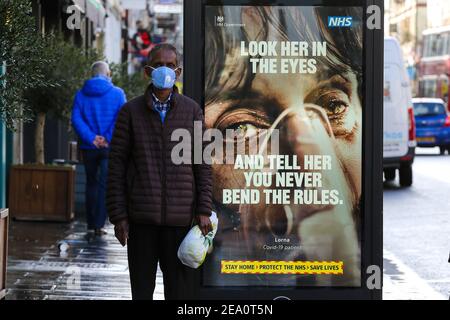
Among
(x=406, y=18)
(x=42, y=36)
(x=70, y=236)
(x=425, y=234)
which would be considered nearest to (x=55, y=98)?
(x=70, y=236)

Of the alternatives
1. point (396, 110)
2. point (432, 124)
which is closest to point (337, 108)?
point (396, 110)

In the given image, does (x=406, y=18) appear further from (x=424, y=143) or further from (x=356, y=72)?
(x=356, y=72)

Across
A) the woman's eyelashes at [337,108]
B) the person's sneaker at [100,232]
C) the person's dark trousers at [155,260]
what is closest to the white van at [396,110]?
the person's sneaker at [100,232]

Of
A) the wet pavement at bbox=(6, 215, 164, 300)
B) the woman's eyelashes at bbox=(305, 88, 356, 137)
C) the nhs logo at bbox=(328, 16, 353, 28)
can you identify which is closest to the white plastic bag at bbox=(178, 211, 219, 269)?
the woman's eyelashes at bbox=(305, 88, 356, 137)

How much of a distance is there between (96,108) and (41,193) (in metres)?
2.18

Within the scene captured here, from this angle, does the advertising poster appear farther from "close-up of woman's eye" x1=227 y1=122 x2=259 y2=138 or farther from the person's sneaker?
the person's sneaker

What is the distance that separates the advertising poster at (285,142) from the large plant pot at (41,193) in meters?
7.07

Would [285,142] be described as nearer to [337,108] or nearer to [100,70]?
[337,108]

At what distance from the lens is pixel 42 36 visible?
317 inches

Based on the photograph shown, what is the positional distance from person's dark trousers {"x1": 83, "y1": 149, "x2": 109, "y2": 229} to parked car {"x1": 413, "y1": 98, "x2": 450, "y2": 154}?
73.8 ft

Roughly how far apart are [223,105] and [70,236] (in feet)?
19.5

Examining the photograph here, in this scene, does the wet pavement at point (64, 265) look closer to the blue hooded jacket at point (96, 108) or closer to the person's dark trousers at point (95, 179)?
the person's dark trousers at point (95, 179)

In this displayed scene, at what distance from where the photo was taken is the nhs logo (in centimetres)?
652

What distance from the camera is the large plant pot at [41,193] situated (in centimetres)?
1345
